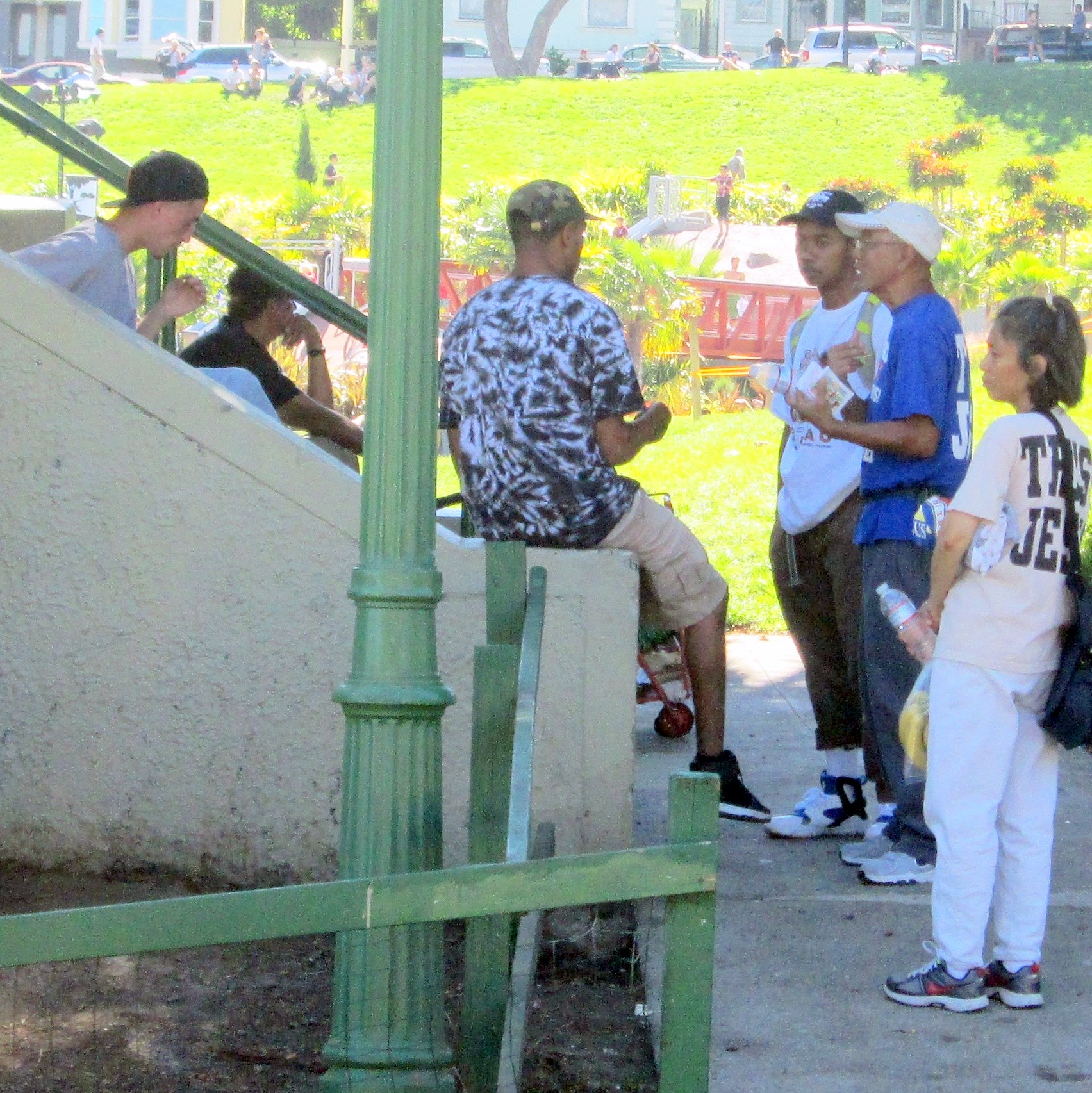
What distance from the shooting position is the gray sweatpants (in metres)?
4.43

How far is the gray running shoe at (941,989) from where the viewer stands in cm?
373

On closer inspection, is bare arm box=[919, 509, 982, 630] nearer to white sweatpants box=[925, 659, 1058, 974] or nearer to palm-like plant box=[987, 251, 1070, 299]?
white sweatpants box=[925, 659, 1058, 974]

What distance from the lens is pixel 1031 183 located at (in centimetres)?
5291

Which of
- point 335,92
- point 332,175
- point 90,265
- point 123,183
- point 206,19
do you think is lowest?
point 90,265

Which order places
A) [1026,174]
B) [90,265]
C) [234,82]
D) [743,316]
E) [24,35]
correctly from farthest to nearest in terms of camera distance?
1. [24,35]
2. [234,82]
3. [1026,174]
4. [743,316]
5. [90,265]

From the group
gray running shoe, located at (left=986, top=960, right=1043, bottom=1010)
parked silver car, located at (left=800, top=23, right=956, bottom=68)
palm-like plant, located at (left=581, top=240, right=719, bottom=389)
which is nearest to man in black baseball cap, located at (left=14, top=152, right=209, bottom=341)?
gray running shoe, located at (left=986, top=960, right=1043, bottom=1010)

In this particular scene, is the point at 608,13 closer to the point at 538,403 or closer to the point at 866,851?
the point at 538,403

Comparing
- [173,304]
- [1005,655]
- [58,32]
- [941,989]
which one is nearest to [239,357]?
[173,304]

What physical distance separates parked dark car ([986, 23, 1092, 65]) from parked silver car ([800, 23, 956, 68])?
2.16 metres

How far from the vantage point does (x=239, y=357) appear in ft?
18.4

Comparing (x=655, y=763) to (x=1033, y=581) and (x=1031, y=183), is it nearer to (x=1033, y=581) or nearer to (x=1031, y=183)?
(x=1033, y=581)

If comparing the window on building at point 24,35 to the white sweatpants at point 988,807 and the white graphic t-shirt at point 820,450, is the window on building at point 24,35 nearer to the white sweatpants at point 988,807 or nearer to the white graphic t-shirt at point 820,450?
the white graphic t-shirt at point 820,450

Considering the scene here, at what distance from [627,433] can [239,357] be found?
66.2 inches

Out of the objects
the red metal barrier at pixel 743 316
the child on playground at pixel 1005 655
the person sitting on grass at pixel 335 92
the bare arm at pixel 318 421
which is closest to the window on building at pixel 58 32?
the person sitting on grass at pixel 335 92
